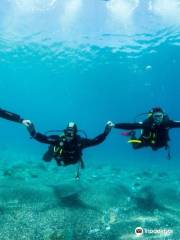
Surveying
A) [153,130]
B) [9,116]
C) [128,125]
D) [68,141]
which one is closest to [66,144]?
[68,141]

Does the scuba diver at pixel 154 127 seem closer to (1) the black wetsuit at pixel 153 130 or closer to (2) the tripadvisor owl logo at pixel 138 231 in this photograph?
(1) the black wetsuit at pixel 153 130

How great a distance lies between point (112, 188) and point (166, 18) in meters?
21.2

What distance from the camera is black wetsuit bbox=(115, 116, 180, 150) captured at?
9289 mm

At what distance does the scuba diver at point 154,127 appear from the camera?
30.0ft

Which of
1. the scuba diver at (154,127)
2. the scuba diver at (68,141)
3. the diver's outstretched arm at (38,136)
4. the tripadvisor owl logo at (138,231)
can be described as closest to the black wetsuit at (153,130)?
the scuba diver at (154,127)

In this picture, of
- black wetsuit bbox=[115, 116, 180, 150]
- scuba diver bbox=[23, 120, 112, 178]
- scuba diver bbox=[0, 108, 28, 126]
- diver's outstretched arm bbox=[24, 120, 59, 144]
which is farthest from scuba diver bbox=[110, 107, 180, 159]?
scuba diver bbox=[0, 108, 28, 126]

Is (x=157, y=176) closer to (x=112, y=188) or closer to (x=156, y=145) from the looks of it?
(x=112, y=188)

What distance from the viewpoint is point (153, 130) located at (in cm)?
945

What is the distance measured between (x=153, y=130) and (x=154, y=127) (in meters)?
0.11

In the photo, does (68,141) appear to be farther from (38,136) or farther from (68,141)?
(38,136)

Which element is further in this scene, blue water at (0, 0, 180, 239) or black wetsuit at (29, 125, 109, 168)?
blue water at (0, 0, 180, 239)

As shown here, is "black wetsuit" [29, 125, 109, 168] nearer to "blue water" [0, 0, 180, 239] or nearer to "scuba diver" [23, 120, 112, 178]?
"scuba diver" [23, 120, 112, 178]

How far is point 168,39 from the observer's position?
34.9 m

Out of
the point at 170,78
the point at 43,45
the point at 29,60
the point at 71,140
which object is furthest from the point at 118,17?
the point at 170,78
